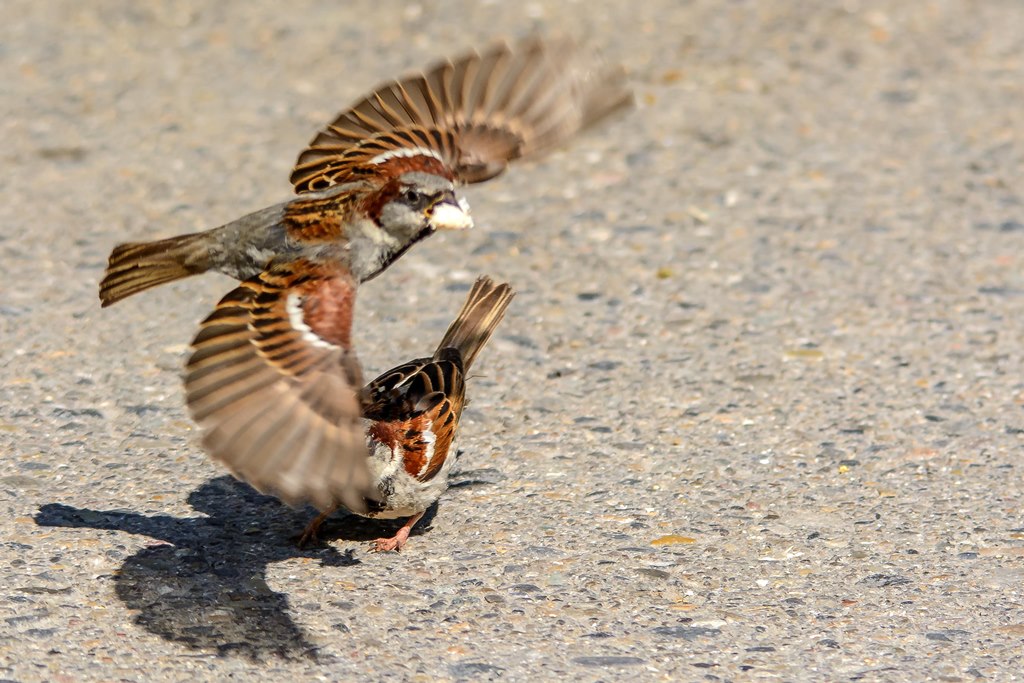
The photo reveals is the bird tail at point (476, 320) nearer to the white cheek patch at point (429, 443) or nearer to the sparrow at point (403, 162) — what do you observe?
the sparrow at point (403, 162)

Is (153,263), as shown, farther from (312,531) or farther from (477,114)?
(477,114)

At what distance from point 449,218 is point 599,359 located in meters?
1.57

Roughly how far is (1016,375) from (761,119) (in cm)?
252

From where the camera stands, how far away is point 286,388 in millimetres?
Result: 3998

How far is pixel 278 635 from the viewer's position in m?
4.20

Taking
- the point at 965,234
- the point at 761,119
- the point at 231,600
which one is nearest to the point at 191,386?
the point at 231,600

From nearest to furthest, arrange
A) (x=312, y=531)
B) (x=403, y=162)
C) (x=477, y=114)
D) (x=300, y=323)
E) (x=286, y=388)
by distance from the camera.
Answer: (x=286, y=388) < (x=300, y=323) < (x=312, y=531) < (x=403, y=162) < (x=477, y=114)

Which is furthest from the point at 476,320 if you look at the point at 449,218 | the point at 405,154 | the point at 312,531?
the point at 312,531

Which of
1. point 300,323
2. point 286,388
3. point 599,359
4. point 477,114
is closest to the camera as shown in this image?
point 286,388

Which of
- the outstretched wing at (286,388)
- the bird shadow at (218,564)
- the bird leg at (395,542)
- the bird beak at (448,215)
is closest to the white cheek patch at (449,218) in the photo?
the bird beak at (448,215)

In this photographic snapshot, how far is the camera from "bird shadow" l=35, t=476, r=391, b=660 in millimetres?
4176

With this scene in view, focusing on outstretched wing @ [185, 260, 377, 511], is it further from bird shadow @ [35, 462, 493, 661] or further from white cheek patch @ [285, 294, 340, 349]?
bird shadow @ [35, 462, 493, 661]

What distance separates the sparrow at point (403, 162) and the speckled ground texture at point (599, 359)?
31.7 inches

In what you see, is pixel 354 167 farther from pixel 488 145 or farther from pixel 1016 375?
pixel 1016 375
